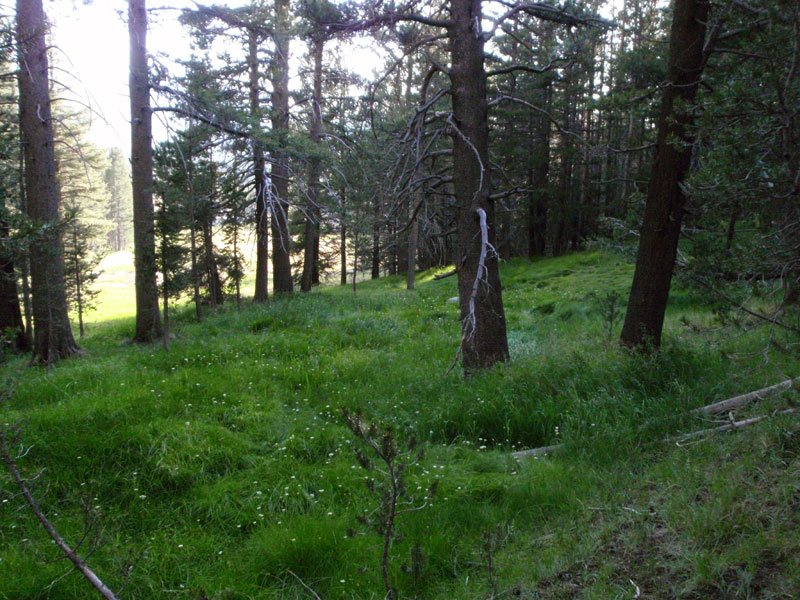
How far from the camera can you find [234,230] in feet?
59.8

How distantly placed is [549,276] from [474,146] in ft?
43.1

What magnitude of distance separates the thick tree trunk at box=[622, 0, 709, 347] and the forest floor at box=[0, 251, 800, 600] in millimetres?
700

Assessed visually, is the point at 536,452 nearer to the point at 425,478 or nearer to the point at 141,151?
the point at 425,478

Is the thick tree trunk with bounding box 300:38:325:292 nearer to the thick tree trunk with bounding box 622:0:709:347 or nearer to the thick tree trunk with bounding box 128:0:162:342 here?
the thick tree trunk with bounding box 128:0:162:342

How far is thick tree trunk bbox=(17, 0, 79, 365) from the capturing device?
9.56 meters

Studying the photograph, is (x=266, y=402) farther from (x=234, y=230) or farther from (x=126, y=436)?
(x=234, y=230)

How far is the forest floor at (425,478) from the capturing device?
121 inches

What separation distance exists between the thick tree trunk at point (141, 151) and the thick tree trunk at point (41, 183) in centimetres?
169

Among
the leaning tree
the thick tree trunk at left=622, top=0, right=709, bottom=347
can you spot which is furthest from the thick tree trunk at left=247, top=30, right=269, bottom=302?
the thick tree trunk at left=622, top=0, right=709, bottom=347

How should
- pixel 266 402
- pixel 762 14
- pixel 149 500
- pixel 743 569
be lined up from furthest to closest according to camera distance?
pixel 266 402, pixel 149 500, pixel 762 14, pixel 743 569

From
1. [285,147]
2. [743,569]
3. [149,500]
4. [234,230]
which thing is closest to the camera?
[743,569]

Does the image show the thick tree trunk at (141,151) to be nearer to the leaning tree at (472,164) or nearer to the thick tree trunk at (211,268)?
the thick tree trunk at (211,268)

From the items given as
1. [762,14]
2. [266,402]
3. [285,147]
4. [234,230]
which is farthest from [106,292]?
[762,14]

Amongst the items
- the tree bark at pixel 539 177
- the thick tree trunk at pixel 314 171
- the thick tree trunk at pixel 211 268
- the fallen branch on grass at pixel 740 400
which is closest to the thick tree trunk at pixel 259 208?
the thick tree trunk at pixel 314 171
